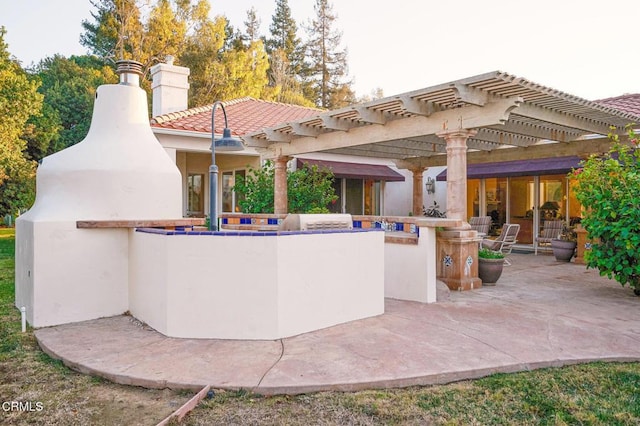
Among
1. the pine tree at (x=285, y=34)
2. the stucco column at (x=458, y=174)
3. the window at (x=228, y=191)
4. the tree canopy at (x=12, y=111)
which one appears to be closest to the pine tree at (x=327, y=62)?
the pine tree at (x=285, y=34)

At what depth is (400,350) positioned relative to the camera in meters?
4.59

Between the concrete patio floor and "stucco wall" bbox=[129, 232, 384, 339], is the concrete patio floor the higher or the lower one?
the lower one

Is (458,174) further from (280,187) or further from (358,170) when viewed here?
(358,170)

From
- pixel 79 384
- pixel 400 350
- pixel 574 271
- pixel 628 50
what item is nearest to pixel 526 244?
pixel 574 271

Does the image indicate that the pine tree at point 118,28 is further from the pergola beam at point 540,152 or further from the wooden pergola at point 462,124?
the pergola beam at point 540,152

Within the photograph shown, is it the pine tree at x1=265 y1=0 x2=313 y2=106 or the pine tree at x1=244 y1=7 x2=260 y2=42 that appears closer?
the pine tree at x1=244 y1=7 x2=260 y2=42

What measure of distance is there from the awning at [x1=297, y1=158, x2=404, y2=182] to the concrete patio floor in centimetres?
902

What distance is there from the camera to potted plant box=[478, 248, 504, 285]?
827 cm

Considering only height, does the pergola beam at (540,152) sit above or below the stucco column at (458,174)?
above

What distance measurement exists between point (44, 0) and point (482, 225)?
1902 cm

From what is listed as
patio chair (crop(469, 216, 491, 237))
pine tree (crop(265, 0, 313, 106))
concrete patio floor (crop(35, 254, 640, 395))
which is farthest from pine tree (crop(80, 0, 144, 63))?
concrete patio floor (crop(35, 254, 640, 395))

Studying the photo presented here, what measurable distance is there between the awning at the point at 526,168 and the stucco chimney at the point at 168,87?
35.2 feet

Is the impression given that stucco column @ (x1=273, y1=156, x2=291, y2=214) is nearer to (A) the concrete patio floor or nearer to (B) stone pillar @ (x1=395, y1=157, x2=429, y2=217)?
(B) stone pillar @ (x1=395, y1=157, x2=429, y2=217)

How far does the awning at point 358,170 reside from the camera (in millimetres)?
15302
